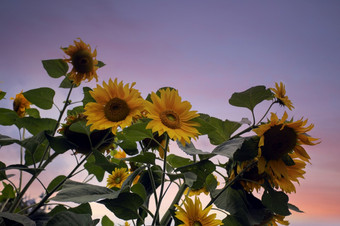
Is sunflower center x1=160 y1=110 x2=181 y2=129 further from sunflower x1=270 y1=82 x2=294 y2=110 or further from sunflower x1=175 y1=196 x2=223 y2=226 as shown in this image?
sunflower x1=270 y1=82 x2=294 y2=110

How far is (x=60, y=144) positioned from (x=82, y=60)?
17.9 inches

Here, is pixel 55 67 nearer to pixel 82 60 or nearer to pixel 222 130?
pixel 82 60

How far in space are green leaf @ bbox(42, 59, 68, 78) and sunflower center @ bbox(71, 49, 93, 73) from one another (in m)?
0.07

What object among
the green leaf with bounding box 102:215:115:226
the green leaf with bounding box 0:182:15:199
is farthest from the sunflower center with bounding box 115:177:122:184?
Result: the green leaf with bounding box 0:182:15:199

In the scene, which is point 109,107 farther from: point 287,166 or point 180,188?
point 287,166

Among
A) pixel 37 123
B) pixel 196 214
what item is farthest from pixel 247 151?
pixel 37 123

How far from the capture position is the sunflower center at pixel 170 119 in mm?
560

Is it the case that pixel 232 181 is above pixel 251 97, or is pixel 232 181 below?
Answer: below

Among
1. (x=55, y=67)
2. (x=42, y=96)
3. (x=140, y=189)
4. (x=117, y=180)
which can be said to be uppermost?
(x=55, y=67)

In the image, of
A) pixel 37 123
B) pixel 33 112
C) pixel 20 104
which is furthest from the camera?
pixel 20 104

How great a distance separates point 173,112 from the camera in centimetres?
58

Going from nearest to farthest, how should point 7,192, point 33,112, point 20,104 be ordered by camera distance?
point 7,192
point 33,112
point 20,104

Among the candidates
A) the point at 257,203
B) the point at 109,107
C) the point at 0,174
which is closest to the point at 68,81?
the point at 0,174

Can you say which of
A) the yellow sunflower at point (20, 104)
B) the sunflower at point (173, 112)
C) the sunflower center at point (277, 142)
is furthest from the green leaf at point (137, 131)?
the yellow sunflower at point (20, 104)
